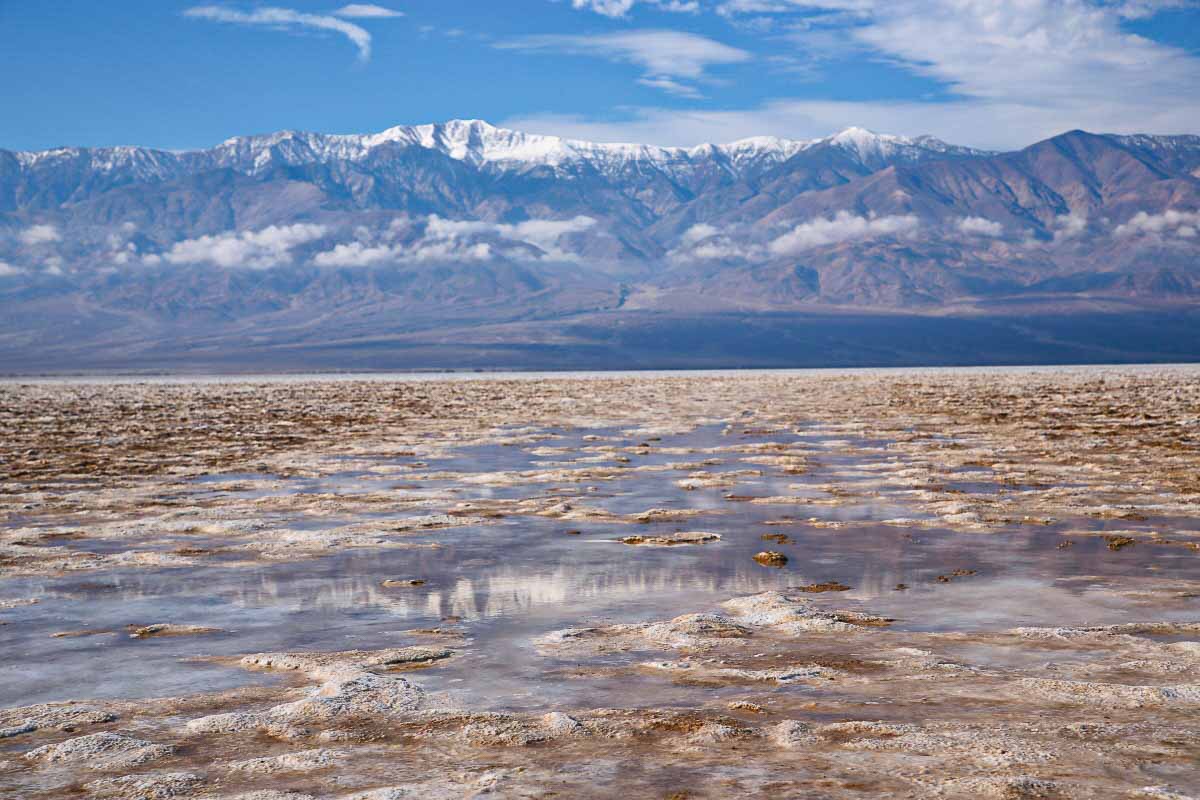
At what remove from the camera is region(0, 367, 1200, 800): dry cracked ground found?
6.50 m

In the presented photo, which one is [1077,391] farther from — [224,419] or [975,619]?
[975,619]

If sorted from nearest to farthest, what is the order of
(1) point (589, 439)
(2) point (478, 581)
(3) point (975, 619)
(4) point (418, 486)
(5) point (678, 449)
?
(3) point (975, 619), (2) point (478, 581), (4) point (418, 486), (5) point (678, 449), (1) point (589, 439)

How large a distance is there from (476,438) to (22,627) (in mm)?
22165

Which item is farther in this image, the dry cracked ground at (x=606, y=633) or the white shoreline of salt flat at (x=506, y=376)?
the white shoreline of salt flat at (x=506, y=376)

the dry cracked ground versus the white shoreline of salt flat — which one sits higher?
the dry cracked ground

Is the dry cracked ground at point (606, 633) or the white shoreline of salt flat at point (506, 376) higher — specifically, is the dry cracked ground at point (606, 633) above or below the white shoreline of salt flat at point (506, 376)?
above

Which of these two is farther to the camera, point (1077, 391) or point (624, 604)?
point (1077, 391)

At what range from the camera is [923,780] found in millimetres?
6184

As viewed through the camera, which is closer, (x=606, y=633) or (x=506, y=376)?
(x=606, y=633)

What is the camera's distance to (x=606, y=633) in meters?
9.55

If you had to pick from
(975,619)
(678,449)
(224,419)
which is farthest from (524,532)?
(224,419)

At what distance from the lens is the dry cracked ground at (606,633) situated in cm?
650

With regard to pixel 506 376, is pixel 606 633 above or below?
above

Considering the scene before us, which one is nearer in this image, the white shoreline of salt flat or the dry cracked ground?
the dry cracked ground
